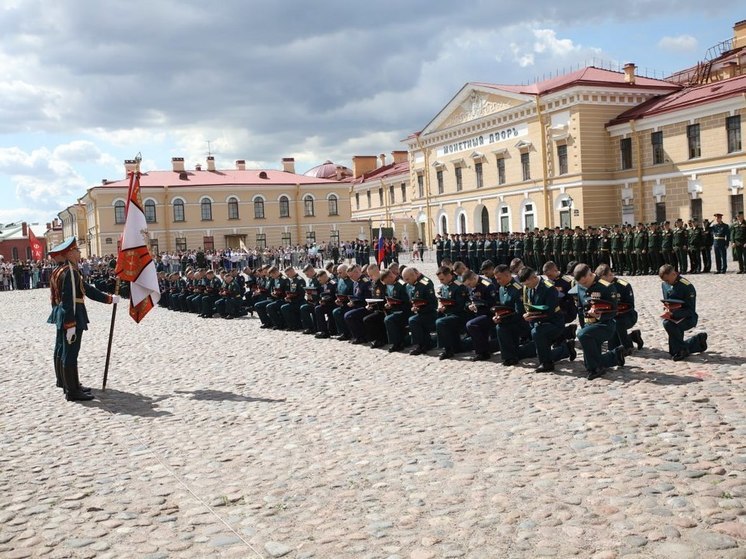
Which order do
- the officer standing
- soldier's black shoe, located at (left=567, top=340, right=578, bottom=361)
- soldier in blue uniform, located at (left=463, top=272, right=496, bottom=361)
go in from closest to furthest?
soldier's black shoe, located at (left=567, top=340, right=578, bottom=361) < soldier in blue uniform, located at (left=463, top=272, right=496, bottom=361) < the officer standing

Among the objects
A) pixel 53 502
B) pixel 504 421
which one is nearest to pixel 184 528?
pixel 53 502

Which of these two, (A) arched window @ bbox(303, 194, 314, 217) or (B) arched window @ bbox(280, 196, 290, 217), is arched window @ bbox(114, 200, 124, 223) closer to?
(B) arched window @ bbox(280, 196, 290, 217)

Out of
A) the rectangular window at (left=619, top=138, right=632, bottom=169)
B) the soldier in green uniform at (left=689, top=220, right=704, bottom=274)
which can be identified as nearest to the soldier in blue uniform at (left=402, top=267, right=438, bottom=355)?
the soldier in green uniform at (left=689, top=220, right=704, bottom=274)

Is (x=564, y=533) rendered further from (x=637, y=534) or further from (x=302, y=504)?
(x=302, y=504)

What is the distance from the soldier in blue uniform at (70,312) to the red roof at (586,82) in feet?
117

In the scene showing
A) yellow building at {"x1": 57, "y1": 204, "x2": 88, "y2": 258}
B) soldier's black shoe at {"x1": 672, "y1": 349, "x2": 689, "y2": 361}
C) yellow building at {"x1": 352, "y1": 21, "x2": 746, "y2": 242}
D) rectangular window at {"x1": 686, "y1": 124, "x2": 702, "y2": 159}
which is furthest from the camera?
yellow building at {"x1": 57, "y1": 204, "x2": 88, "y2": 258}

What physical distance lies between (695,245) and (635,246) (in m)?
2.11

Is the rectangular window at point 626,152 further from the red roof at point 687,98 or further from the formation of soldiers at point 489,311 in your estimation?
the formation of soldiers at point 489,311

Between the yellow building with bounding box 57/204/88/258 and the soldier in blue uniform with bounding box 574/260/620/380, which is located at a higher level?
the yellow building with bounding box 57/204/88/258

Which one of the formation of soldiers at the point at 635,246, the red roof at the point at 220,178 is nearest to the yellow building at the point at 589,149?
the formation of soldiers at the point at 635,246

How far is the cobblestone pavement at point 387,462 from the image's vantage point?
521cm

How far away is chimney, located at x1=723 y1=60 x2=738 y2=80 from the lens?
43.8 m

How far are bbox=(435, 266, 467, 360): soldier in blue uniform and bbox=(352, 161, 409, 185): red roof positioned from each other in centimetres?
5345

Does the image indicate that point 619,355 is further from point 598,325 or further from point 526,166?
point 526,166
